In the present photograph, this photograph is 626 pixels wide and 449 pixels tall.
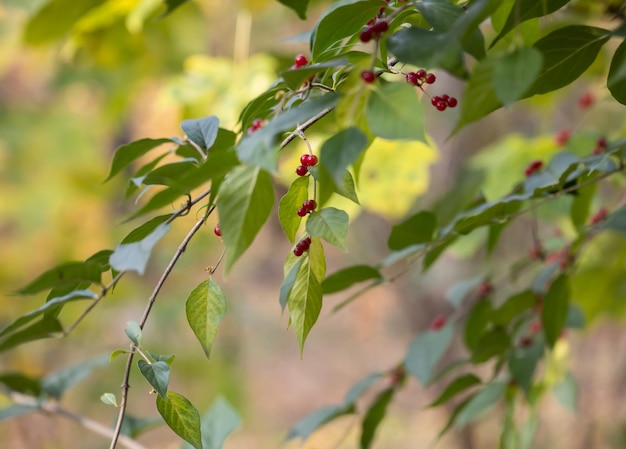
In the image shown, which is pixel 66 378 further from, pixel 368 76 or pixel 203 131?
pixel 368 76

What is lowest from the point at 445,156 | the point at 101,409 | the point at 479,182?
the point at 101,409

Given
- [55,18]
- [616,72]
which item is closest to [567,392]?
[616,72]

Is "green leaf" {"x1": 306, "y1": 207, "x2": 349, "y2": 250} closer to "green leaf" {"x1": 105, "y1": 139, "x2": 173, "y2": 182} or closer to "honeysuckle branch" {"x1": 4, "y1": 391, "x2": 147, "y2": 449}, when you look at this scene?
"green leaf" {"x1": 105, "y1": 139, "x2": 173, "y2": 182}

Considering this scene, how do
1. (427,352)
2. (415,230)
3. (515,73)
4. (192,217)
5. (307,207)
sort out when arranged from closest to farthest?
(515,73)
(307,207)
(415,230)
(427,352)
(192,217)

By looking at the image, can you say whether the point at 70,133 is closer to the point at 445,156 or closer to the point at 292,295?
the point at 445,156

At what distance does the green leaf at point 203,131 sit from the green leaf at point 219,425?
348 mm

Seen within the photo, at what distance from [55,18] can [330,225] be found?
714 mm

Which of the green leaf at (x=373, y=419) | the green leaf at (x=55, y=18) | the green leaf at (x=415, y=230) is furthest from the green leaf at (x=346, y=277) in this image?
the green leaf at (x=55, y=18)

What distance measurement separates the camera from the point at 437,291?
65.2 inches

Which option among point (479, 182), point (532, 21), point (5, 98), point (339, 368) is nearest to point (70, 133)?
point (5, 98)

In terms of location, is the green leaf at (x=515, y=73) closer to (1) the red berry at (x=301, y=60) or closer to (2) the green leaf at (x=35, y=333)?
(1) the red berry at (x=301, y=60)

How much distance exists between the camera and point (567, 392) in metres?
0.77

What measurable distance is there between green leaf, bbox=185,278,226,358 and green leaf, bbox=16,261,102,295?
5 cm

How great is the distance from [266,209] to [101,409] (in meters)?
2.76
